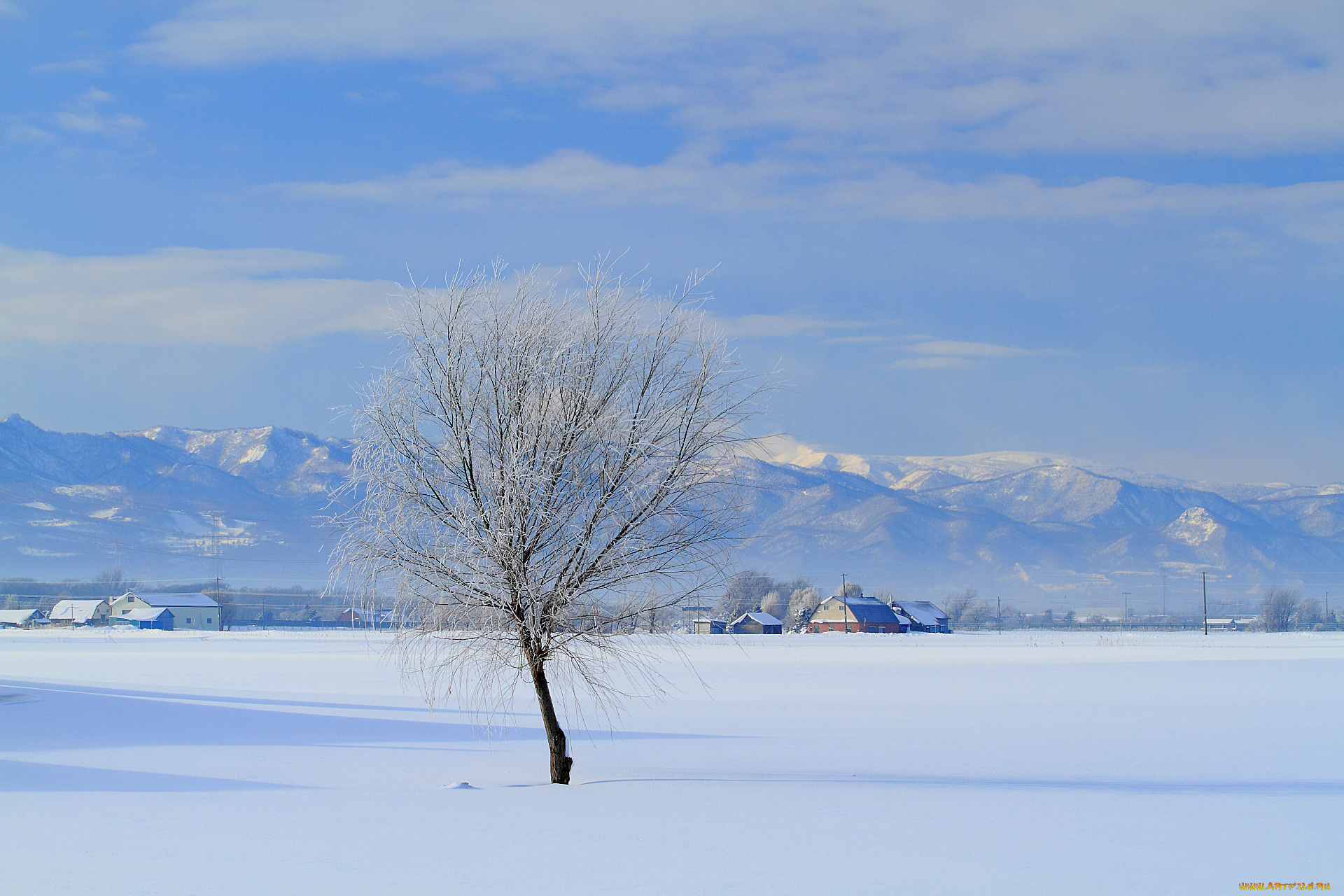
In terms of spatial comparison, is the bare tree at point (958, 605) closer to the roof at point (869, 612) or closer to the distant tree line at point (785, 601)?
the distant tree line at point (785, 601)

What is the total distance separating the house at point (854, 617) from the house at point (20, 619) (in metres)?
92.4

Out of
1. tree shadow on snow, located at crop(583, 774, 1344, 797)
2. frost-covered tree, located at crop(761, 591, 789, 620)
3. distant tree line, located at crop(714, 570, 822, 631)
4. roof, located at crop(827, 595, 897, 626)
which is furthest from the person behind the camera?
frost-covered tree, located at crop(761, 591, 789, 620)

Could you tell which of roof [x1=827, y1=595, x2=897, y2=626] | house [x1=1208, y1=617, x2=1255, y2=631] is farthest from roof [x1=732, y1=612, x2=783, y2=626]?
house [x1=1208, y1=617, x2=1255, y2=631]

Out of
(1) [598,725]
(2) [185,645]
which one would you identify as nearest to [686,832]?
(1) [598,725]

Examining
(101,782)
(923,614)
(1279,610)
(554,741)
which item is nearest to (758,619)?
(923,614)

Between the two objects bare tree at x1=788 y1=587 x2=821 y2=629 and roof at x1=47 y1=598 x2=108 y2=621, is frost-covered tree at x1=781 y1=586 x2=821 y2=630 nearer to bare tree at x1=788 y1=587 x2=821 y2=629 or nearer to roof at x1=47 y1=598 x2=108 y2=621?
bare tree at x1=788 y1=587 x2=821 y2=629

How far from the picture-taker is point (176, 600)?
503 feet

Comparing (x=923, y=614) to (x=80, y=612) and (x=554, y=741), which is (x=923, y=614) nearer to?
(x=80, y=612)

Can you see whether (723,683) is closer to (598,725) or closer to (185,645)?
(598,725)

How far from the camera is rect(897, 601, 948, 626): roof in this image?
13688 centimetres

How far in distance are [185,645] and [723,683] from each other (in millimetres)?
53054

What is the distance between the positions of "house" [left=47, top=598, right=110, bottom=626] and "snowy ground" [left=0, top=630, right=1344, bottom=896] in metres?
128

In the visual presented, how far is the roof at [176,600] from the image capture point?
495 feet

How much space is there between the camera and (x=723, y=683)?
36.4 m
